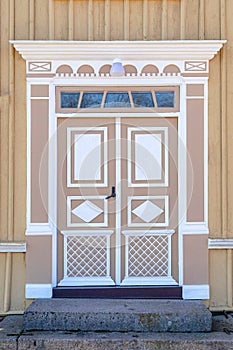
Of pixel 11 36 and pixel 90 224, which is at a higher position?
pixel 11 36

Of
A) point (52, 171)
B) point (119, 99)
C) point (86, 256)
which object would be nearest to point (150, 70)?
point (119, 99)

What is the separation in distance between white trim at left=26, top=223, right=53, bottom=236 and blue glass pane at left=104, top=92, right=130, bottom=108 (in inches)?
67.2

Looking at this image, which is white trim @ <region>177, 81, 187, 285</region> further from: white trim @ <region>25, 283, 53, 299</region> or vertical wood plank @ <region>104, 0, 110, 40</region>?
white trim @ <region>25, 283, 53, 299</region>

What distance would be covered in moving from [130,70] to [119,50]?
282 millimetres

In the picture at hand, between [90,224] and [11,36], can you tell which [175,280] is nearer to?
[90,224]

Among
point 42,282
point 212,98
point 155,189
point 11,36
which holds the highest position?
point 11,36

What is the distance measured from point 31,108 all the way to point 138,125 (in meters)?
1.38

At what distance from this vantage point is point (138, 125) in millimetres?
5371

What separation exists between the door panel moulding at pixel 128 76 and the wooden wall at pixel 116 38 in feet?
0.51

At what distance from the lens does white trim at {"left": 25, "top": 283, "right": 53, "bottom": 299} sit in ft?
16.9

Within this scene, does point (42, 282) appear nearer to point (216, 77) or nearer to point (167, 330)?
point (167, 330)

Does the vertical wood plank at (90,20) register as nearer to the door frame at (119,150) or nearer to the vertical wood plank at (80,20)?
the vertical wood plank at (80,20)

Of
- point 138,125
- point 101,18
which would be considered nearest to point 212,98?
point 138,125

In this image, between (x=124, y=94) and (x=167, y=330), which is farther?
(x=124, y=94)
